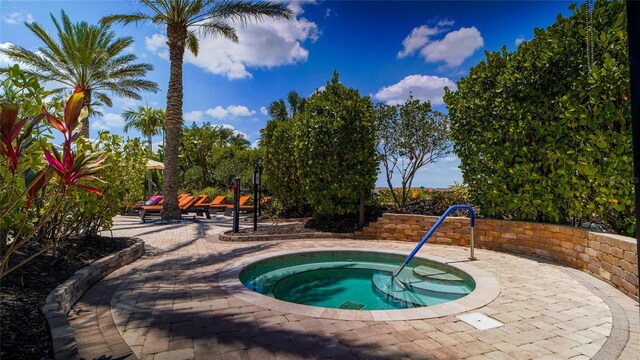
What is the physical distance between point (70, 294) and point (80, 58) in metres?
20.0

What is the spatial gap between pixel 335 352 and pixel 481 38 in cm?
901

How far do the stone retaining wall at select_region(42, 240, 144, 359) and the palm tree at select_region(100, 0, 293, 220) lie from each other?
8313 millimetres

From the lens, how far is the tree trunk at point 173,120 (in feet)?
50.7

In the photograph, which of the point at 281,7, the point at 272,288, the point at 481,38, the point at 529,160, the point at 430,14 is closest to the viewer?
the point at 272,288

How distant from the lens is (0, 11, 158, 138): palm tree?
18.9m

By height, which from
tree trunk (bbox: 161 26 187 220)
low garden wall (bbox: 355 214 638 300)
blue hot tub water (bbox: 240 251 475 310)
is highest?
tree trunk (bbox: 161 26 187 220)

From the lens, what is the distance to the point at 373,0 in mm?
9133

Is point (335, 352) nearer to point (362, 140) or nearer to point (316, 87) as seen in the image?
point (362, 140)

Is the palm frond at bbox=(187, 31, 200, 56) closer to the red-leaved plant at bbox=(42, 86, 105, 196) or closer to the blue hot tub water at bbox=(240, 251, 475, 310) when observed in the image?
the blue hot tub water at bbox=(240, 251, 475, 310)

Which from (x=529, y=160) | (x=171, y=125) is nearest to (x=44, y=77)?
(x=171, y=125)

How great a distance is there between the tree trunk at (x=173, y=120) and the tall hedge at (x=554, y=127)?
12.6 m

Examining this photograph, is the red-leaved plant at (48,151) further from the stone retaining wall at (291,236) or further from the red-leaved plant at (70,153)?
the stone retaining wall at (291,236)

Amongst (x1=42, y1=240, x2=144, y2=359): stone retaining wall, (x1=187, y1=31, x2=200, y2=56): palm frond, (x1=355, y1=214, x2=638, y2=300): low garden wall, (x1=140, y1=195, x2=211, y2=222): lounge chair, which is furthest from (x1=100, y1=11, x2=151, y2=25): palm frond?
(x1=355, y1=214, x2=638, y2=300): low garden wall

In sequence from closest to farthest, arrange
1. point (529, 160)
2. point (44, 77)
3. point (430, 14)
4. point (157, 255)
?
1. point (529, 160)
2. point (157, 255)
3. point (430, 14)
4. point (44, 77)
